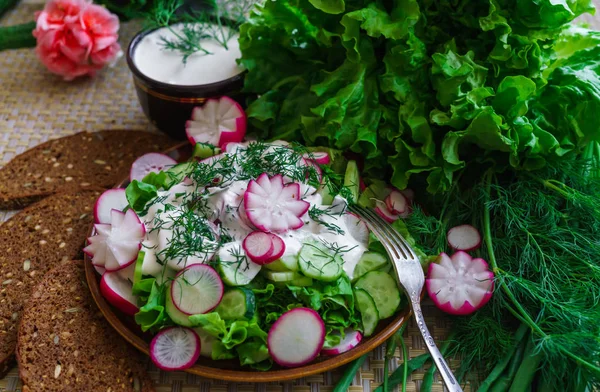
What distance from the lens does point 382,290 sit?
1975 millimetres

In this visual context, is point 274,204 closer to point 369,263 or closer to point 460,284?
point 369,263

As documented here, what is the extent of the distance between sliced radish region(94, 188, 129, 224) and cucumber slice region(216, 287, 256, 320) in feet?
1.90

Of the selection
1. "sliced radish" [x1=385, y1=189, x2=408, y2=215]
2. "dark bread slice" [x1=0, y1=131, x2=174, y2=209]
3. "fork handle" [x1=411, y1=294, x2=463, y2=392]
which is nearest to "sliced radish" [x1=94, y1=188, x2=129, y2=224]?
"dark bread slice" [x1=0, y1=131, x2=174, y2=209]

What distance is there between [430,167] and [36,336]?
1391 mm

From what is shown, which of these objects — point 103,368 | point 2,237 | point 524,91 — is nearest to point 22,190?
point 2,237

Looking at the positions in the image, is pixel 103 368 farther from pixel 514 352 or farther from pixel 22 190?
pixel 514 352

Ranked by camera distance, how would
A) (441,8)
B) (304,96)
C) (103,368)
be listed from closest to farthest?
(103,368), (441,8), (304,96)

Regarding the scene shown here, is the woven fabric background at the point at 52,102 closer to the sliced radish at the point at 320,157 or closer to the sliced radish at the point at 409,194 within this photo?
the sliced radish at the point at 320,157

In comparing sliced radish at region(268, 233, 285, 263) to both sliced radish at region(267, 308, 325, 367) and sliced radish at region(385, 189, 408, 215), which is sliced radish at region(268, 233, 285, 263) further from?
sliced radish at region(385, 189, 408, 215)

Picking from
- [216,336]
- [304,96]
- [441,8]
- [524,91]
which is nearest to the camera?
[216,336]

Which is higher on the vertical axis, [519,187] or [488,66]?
[488,66]

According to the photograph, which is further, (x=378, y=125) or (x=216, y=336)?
(x=378, y=125)

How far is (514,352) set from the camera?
197 cm

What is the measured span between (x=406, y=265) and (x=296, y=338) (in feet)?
1.48
